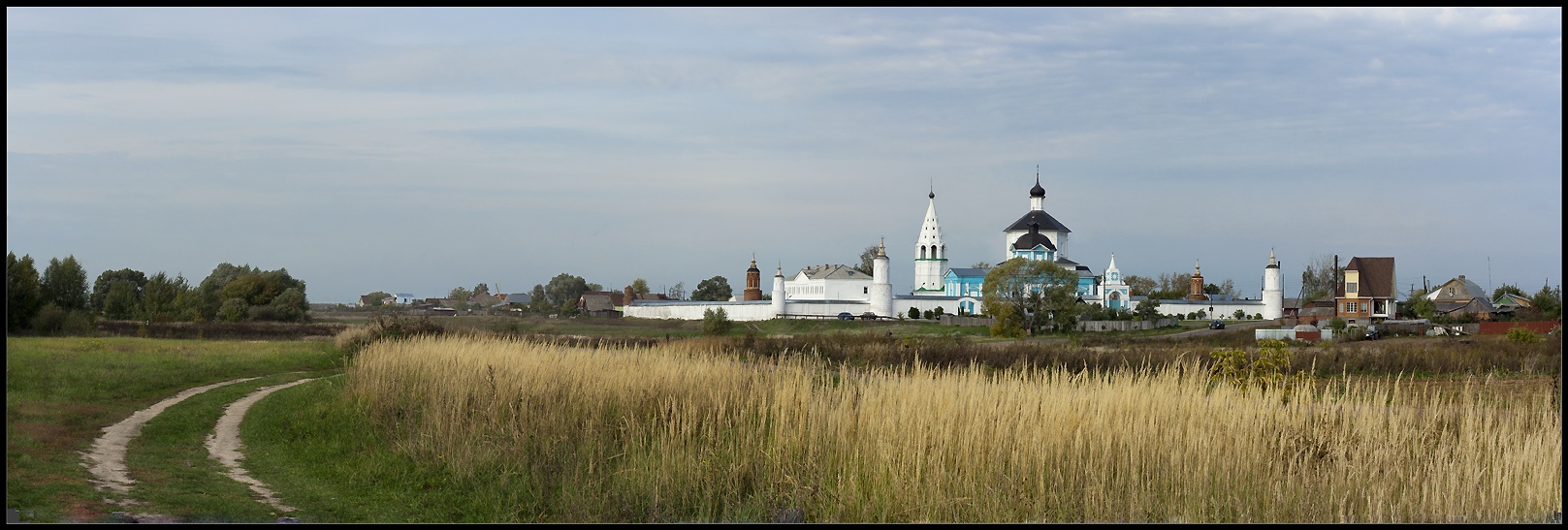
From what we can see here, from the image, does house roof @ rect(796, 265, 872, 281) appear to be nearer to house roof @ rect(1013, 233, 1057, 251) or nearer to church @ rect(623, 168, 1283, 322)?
church @ rect(623, 168, 1283, 322)

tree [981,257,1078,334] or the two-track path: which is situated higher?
tree [981,257,1078,334]

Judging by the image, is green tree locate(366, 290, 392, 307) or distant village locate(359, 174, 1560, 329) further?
green tree locate(366, 290, 392, 307)

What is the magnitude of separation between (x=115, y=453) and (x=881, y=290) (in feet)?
238

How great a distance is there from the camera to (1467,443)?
862 centimetres

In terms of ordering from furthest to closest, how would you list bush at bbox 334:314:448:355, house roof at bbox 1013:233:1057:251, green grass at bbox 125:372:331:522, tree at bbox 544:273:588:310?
tree at bbox 544:273:588:310 < house roof at bbox 1013:233:1057:251 < bush at bbox 334:314:448:355 < green grass at bbox 125:372:331:522

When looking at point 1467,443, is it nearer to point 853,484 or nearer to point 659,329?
point 853,484

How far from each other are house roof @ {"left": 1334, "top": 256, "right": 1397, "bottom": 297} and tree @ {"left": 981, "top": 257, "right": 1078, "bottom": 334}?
14.9m

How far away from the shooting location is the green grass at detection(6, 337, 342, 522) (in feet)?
31.9

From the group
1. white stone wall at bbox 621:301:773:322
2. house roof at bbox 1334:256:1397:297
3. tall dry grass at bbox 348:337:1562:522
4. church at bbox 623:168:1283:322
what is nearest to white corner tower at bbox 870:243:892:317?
church at bbox 623:168:1283:322

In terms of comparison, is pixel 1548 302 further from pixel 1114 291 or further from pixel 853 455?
pixel 853 455

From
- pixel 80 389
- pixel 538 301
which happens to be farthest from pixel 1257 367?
pixel 538 301

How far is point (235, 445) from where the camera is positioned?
13.6 m

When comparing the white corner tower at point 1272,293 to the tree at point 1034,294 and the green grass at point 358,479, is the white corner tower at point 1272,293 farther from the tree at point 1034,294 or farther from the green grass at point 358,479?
the green grass at point 358,479

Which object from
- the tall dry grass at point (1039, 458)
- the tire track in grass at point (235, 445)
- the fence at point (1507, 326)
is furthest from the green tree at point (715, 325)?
the tall dry grass at point (1039, 458)
